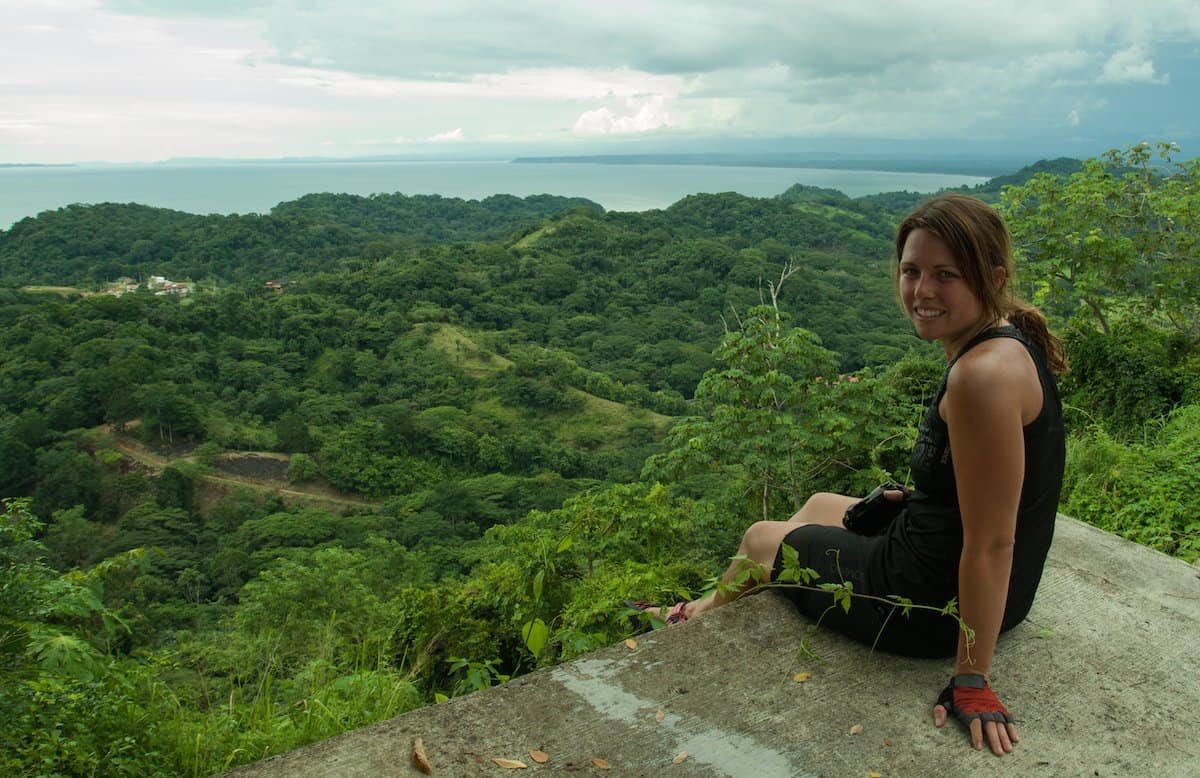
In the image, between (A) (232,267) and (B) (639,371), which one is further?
(A) (232,267)

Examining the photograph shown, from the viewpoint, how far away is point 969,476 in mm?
1357

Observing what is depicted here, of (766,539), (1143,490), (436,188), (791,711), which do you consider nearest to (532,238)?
(1143,490)

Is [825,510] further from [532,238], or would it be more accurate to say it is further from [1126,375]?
[532,238]

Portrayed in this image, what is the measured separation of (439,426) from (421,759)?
33.1 m

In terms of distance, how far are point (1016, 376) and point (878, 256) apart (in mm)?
65752

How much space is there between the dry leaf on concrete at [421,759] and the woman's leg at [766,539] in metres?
0.78

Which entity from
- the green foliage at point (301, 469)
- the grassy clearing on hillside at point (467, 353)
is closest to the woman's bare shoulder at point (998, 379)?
the green foliage at point (301, 469)

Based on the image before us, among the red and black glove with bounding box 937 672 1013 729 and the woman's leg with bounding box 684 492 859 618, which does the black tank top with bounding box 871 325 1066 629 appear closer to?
the red and black glove with bounding box 937 672 1013 729

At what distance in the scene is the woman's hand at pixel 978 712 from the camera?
1.46 metres

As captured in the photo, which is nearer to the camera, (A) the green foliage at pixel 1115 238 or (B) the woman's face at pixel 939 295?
(B) the woman's face at pixel 939 295

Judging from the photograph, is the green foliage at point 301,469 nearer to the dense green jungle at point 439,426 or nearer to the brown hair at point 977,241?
the dense green jungle at point 439,426

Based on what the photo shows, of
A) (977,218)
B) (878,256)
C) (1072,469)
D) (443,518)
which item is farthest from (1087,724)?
(878,256)

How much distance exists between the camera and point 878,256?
6247 centimetres

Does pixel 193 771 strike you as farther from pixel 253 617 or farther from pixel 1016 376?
pixel 253 617
